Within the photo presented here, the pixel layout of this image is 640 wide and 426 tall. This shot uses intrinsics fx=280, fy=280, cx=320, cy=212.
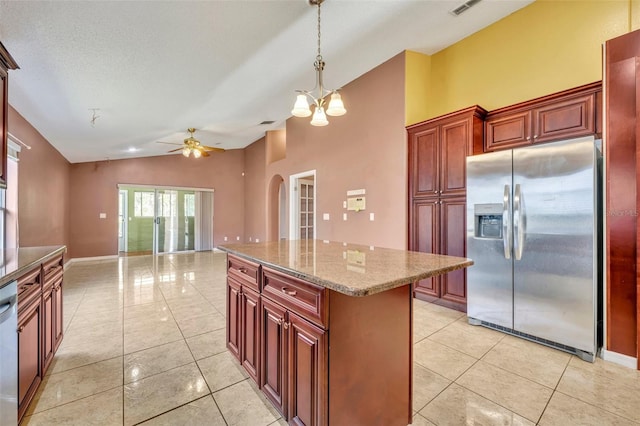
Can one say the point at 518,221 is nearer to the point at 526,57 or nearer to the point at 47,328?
the point at 526,57

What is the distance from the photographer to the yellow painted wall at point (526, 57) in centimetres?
270

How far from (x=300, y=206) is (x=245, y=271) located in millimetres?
4527

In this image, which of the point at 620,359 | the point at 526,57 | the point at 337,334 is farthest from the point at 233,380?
the point at 526,57

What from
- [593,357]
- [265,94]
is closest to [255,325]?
[593,357]

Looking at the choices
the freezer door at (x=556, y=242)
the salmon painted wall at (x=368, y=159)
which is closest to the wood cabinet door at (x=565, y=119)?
the freezer door at (x=556, y=242)

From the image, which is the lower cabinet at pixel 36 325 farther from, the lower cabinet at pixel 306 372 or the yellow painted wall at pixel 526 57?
the yellow painted wall at pixel 526 57

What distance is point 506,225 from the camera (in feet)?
8.59

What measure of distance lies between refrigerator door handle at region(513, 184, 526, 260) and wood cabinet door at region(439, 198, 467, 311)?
2.18 ft

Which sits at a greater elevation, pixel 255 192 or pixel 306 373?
pixel 255 192

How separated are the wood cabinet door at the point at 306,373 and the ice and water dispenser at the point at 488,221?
2.30 meters

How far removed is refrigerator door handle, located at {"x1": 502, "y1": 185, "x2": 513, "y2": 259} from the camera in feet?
8.52

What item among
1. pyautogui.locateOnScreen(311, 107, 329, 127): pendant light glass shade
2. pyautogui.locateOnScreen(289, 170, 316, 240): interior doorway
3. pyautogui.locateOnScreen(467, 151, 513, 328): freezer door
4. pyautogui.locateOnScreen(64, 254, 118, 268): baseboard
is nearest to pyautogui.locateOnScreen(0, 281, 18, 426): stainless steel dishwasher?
pyautogui.locateOnScreen(311, 107, 329, 127): pendant light glass shade

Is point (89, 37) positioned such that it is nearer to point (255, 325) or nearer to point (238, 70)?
point (238, 70)

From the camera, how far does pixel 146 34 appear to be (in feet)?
7.16
